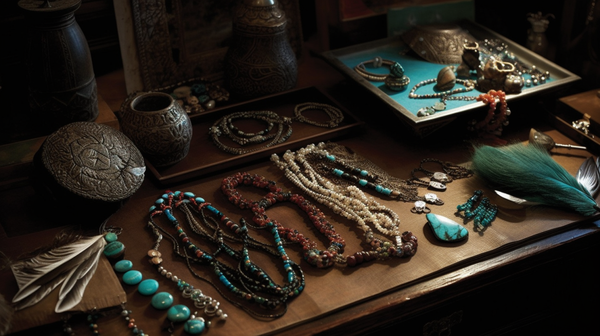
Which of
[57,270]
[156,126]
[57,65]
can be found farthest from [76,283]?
[57,65]

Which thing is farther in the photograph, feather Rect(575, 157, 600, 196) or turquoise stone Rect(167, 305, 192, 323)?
feather Rect(575, 157, 600, 196)

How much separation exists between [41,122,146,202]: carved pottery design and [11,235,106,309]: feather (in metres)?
0.11

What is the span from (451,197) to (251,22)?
Result: 640 millimetres

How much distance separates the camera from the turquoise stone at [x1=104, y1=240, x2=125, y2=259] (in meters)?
1.13

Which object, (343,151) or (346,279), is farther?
(343,151)

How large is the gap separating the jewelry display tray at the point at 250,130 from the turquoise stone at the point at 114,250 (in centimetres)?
22

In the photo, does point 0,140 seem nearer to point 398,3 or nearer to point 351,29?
point 351,29

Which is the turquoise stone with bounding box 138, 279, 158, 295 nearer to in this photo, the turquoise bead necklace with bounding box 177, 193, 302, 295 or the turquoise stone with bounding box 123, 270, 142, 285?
the turquoise stone with bounding box 123, 270, 142, 285

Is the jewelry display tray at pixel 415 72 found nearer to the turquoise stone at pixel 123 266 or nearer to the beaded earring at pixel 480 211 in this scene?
the beaded earring at pixel 480 211

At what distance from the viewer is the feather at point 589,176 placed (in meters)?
1.35

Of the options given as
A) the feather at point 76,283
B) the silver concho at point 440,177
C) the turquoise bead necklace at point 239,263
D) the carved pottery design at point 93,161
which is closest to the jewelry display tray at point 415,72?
the silver concho at point 440,177

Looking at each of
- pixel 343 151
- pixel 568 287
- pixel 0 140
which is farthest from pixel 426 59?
pixel 0 140

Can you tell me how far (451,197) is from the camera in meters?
1.34

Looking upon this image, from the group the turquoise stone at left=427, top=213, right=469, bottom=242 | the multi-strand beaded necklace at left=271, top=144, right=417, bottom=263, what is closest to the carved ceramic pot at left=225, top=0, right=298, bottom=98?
the multi-strand beaded necklace at left=271, top=144, right=417, bottom=263
